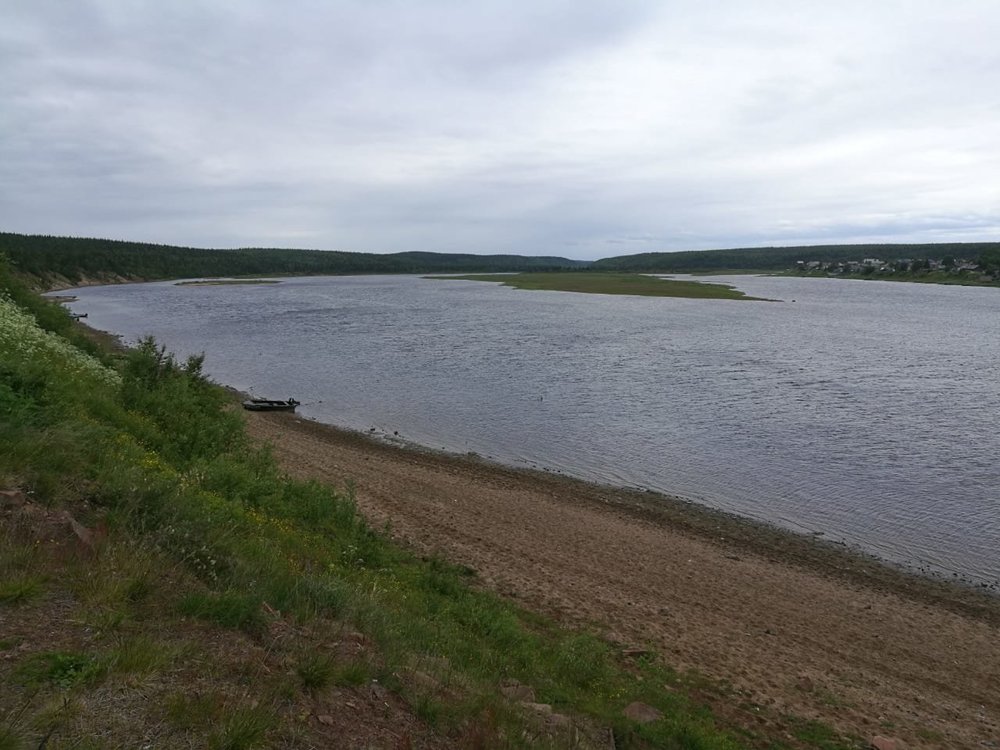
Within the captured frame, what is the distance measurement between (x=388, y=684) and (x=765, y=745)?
4.83 metres

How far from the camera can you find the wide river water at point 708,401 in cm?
1684

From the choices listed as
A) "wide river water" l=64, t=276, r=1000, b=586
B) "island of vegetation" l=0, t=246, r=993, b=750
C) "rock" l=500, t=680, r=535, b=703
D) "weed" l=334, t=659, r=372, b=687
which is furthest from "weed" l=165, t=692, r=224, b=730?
"wide river water" l=64, t=276, r=1000, b=586

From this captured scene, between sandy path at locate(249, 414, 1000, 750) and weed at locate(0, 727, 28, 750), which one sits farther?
sandy path at locate(249, 414, 1000, 750)

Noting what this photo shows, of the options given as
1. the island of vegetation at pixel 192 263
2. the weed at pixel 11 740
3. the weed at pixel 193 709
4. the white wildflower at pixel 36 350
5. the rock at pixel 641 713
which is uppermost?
the island of vegetation at pixel 192 263

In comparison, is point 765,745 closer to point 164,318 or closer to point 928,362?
point 928,362

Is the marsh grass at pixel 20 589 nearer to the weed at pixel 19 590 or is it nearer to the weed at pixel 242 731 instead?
the weed at pixel 19 590

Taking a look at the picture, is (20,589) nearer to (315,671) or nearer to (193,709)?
(193,709)

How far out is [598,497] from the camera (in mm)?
16891

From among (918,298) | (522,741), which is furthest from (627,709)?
(918,298)

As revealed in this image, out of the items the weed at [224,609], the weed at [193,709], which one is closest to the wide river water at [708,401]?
the weed at [224,609]

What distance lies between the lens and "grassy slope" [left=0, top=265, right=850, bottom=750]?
3.79 metres

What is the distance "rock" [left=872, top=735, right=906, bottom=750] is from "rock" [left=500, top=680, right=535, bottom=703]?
4200 mm

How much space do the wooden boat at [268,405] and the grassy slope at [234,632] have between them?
15.1 meters

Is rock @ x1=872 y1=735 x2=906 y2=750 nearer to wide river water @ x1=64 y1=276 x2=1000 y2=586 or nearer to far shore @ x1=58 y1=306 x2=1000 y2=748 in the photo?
far shore @ x1=58 y1=306 x2=1000 y2=748
